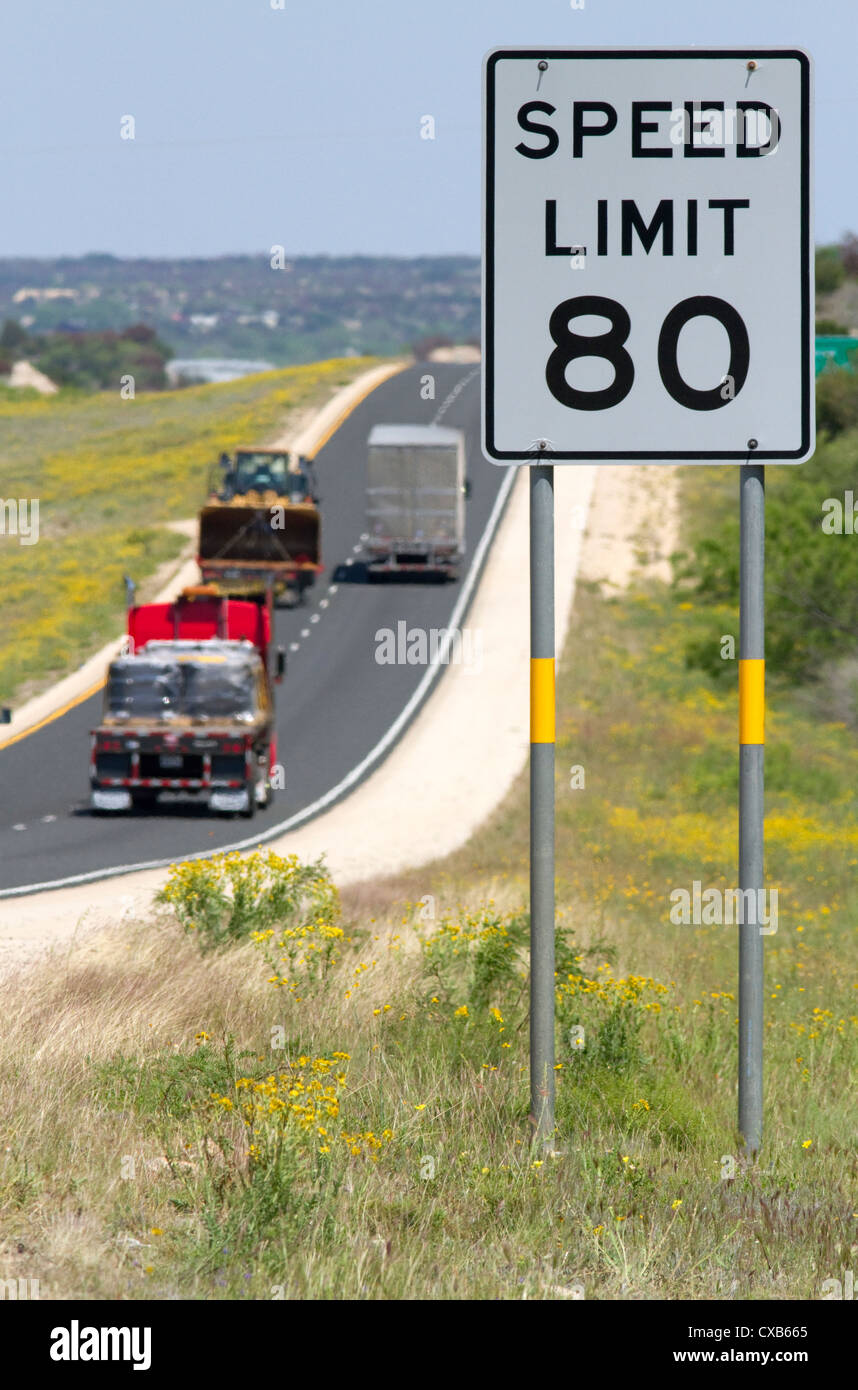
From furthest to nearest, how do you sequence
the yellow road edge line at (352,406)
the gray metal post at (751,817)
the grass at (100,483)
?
the yellow road edge line at (352,406) < the grass at (100,483) < the gray metal post at (751,817)

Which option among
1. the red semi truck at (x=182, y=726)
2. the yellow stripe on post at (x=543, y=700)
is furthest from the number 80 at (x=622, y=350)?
the red semi truck at (x=182, y=726)

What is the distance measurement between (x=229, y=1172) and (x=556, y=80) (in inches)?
163

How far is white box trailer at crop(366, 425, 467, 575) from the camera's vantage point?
46594 mm

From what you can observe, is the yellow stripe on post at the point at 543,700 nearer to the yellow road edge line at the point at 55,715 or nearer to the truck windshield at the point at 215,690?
the truck windshield at the point at 215,690

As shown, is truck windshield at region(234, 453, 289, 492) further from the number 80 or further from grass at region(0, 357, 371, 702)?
the number 80

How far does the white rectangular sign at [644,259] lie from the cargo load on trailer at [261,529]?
114 feet

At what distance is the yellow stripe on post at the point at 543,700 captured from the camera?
19.9ft

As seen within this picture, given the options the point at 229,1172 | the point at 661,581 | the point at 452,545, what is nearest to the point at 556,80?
the point at 229,1172

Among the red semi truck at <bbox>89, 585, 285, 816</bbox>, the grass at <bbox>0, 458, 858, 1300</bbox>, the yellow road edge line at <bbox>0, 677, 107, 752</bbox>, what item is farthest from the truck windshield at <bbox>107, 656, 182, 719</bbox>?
the grass at <bbox>0, 458, 858, 1300</bbox>

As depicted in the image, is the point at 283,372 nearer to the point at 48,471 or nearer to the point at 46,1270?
the point at 48,471

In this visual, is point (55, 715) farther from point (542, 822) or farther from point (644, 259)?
point (542, 822)

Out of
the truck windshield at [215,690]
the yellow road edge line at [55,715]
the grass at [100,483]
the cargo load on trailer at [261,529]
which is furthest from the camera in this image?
the grass at [100,483]

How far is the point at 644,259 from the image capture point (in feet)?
20.4
